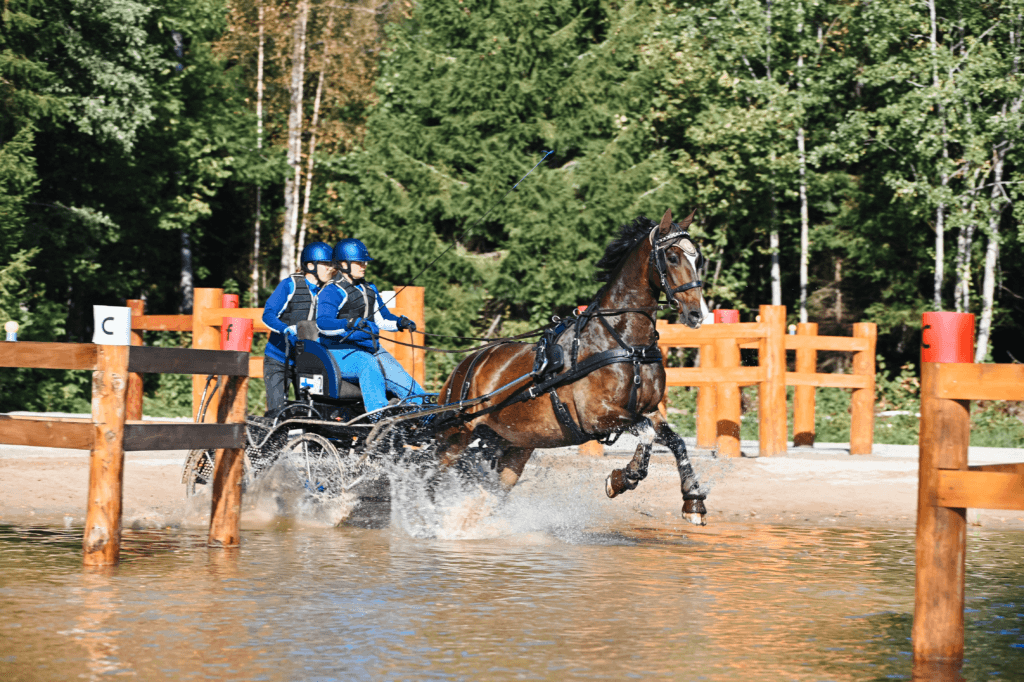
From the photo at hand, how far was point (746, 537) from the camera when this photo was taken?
30.3 ft

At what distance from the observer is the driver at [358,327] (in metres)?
10.5

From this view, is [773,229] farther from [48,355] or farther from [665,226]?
[48,355]

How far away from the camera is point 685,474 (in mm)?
9336

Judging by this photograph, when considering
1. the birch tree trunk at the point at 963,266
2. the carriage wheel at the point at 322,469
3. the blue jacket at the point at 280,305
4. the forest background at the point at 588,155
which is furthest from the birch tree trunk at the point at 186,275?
the carriage wheel at the point at 322,469

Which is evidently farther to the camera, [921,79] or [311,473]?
[921,79]

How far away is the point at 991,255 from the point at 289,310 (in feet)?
61.9

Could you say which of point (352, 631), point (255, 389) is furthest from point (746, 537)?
point (255, 389)

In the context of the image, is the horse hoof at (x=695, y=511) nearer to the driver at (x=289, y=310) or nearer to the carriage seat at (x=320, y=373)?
the carriage seat at (x=320, y=373)

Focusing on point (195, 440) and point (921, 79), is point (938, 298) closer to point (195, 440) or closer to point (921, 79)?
point (921, 79)

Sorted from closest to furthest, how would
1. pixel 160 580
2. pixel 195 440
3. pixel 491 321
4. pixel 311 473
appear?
1. pixel 160 580
2. pixel 195 440
3. pixel 311 473
4. pixel 491 321

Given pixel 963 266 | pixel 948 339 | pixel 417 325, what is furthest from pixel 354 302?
pixel 963 266

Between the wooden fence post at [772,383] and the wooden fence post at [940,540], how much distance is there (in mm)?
8857

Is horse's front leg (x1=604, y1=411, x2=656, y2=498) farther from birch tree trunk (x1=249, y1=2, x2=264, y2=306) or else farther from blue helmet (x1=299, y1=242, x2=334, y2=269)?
birch tree trunk (x1=249, y1=2, x2=264, y2=306)

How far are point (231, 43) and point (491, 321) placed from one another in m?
12.0
